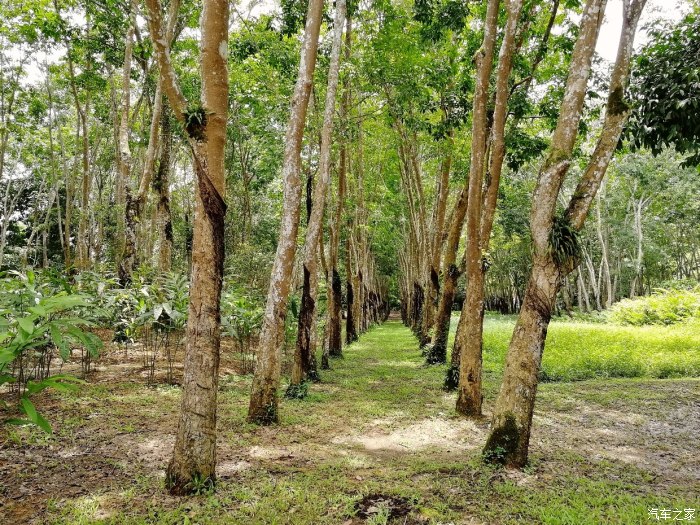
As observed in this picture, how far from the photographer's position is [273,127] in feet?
40.4

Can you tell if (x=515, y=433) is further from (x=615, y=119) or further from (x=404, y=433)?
(x=615, y=119)

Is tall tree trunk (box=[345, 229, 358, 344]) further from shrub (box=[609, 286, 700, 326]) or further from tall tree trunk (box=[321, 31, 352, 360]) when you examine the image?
shrub (box=[609, 286, 700, 326])

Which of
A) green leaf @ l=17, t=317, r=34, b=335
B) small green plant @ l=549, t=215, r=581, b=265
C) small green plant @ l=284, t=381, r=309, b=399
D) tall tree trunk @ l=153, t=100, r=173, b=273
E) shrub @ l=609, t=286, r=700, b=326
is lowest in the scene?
small green plant @ l=284, t=381, r=309, b=399

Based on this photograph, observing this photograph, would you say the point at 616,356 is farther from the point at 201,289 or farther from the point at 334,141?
the point at 201,289

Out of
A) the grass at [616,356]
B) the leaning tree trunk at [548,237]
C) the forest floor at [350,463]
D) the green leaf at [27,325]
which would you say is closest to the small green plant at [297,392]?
the forest floor at [350,463]

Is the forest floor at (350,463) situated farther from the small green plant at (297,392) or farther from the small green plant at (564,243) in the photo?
the small green plant at (564,243)

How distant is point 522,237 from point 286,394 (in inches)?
977

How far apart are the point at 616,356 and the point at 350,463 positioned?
985cm

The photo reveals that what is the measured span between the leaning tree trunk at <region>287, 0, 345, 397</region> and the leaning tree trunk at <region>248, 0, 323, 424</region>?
1.76 metres

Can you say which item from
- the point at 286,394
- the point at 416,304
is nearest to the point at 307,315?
the point at 286,394

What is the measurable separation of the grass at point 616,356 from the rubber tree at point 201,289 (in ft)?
30.2

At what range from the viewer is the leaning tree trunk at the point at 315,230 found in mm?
8508

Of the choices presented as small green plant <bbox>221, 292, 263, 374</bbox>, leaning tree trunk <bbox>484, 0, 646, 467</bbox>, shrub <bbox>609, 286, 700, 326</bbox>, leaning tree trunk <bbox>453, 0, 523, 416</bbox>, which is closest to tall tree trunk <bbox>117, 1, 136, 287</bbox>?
small green plant <bbox>221, 292, 263, 374</bbox>

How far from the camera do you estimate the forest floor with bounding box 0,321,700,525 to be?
3.69 metres
